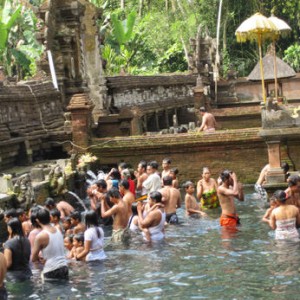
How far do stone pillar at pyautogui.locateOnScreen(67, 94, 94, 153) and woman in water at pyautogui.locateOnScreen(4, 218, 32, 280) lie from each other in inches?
461

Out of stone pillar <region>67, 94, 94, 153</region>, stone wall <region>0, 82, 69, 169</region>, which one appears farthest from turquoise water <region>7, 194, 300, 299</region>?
stone pillar <region>67, 94, 94, 153</region>

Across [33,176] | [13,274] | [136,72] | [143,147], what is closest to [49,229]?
[13,274]

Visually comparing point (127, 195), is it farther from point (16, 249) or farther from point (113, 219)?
point (16, 249)

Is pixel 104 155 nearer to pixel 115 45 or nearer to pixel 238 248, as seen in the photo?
pixel 238 248

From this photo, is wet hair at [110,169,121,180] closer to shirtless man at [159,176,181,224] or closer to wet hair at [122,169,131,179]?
wet hair at [122,169,131,179]

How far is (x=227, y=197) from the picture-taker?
1625 cm

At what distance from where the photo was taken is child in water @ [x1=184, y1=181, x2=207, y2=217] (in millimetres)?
17766

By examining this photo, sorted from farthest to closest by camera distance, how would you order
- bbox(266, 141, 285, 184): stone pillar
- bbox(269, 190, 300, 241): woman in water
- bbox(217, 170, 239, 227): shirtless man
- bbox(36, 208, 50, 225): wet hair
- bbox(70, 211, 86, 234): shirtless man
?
bbox(266, 141, 285, 184): stone pillar, bbox(217, 170, 239, 227): shirtless man, bbox(269, 190, 300, 241): woman in water, bbox(70, 211, 86, 234): shirtless man, bbox(36, 208, 50, 225): wet hair

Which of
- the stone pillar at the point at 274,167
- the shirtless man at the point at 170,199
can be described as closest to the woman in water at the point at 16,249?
the shirtless man at the point at 170,199

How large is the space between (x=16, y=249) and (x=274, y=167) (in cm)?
899

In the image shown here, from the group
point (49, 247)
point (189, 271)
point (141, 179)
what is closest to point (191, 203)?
point (141, 179)

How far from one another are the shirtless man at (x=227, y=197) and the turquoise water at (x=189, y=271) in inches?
10.4

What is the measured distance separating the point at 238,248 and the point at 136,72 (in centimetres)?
3259

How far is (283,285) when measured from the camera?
12.1 meters
